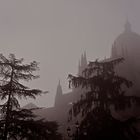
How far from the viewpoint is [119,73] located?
52219 mm

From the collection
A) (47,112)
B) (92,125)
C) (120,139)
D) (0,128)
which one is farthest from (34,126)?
(47,112)

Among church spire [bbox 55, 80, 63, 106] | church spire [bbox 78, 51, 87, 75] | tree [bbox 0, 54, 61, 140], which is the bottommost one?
tree [bbox 0, 54, 61, 140]

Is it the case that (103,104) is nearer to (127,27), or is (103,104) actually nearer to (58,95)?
(58,95)

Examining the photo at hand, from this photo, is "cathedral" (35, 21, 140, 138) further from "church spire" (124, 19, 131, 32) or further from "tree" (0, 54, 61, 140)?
"tree" (0, 54, 61, 140)

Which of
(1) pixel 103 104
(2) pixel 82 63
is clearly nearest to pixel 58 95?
(2) pixel 82 63

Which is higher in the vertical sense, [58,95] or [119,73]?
[119,73]

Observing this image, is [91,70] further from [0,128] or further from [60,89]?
[60,89]

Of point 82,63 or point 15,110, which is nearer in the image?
point 15,110

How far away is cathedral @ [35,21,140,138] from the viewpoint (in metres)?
52.5

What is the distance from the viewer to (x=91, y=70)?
61.1 ft

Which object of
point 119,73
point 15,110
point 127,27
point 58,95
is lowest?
point 15,110

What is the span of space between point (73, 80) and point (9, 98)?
5.16 m

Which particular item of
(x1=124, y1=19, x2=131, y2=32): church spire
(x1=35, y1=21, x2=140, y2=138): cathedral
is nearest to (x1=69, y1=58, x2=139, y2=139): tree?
(x1=35, y1=21, x2=140, y2=138): cathedral

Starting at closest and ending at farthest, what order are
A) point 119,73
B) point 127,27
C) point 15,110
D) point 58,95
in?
point 15,110
point 119,73
point 58,95
point 127,27
